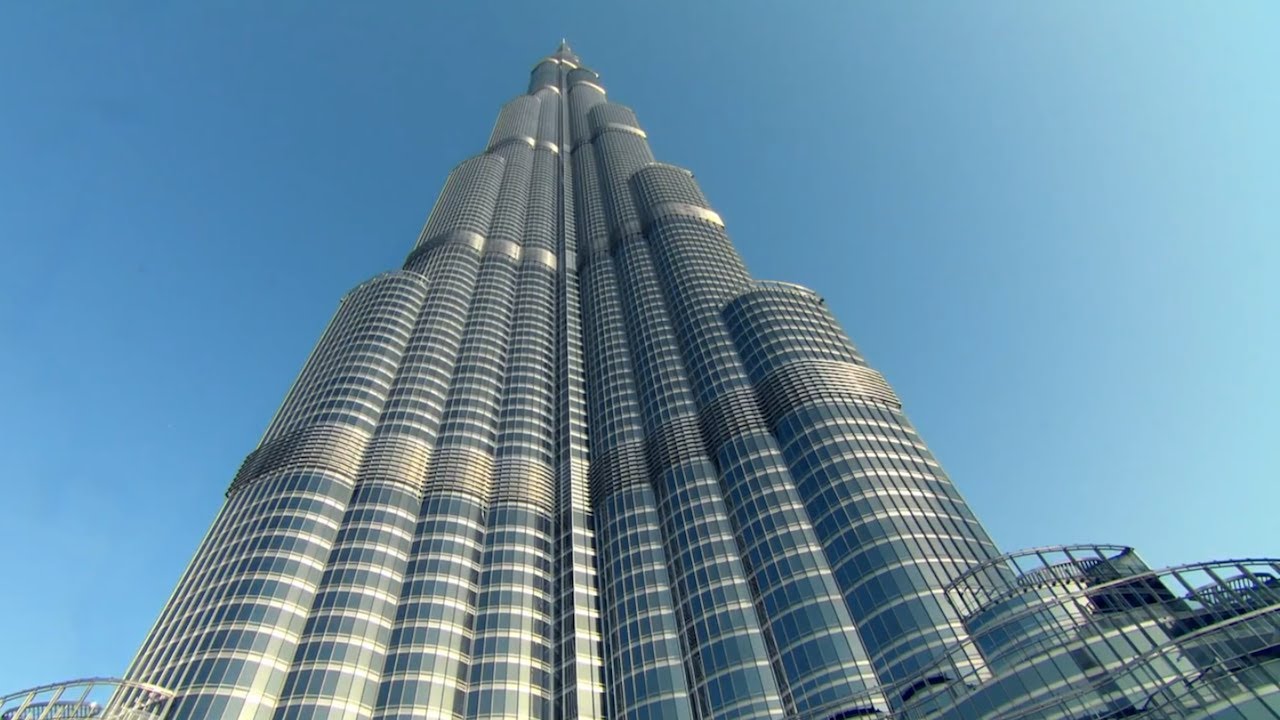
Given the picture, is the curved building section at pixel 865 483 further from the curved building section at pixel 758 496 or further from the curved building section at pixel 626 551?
the curved building section at pixel 626 551

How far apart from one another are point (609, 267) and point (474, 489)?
73.1 m

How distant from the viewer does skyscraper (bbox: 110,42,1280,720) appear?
70.4 m

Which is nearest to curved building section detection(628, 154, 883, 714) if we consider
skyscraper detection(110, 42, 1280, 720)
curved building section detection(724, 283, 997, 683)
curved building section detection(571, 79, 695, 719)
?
skyscraper detection(110, 42, 1280, 720)

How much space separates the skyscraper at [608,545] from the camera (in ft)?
231

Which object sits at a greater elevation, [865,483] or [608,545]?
[608,545]

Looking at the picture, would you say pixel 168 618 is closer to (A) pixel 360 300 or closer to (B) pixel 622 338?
(A) pixel 360 300

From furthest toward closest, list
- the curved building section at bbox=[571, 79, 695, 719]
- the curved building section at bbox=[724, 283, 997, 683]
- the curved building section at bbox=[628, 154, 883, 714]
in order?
1. the curved building section at bbox=[571, 79, 695, 719]
2. the curved building section at bbox=[628, 154, 883, 714]
3. the curved building section at bbox=[724, 283, 997, 683]

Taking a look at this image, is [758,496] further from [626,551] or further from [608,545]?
[608,545]

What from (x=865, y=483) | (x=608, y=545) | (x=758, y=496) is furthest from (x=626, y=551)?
(x=865, y=483)

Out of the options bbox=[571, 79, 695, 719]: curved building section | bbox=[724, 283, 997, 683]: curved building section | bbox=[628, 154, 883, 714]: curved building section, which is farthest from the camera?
bbox=[571, 79, 695, 719]: curved building section

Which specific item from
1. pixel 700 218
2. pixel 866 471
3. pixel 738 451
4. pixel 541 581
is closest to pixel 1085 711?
pixel 866 471

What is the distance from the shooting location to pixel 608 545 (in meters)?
99.1

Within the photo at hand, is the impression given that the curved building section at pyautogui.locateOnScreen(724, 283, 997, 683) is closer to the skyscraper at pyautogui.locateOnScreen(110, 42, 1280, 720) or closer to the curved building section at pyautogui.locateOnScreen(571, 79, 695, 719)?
the skyscraper at pyautogui.locateOnScreen(110, 42, 1280, 720)

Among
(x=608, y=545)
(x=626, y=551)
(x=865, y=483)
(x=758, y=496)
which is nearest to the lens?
(x=865, y=483)
